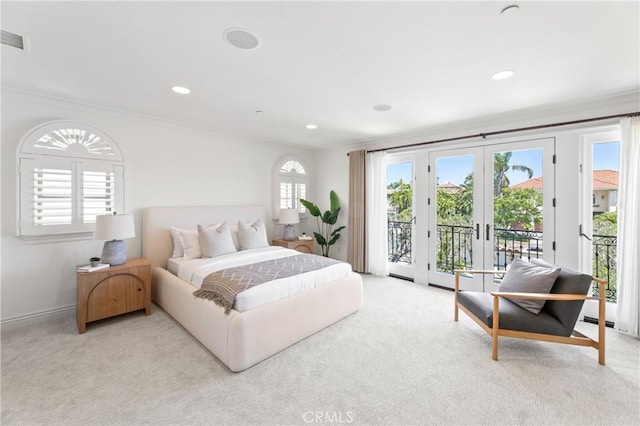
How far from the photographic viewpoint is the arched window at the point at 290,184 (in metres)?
5.10

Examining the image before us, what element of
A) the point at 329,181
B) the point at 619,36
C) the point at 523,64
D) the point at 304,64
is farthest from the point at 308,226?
the point at 619,36

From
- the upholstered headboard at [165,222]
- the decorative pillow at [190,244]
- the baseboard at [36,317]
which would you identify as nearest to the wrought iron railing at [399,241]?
the upholstered headboard at [165,222]

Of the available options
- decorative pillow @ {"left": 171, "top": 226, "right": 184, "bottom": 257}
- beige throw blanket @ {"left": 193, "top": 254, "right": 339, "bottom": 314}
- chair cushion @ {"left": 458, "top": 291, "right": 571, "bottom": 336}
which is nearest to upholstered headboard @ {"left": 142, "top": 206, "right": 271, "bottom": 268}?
decorative pillow @ {"left": 171, "top": 226, "right": 184, "bottom": 257}

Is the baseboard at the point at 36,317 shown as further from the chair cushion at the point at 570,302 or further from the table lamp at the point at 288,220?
the chair cushion at the point at 570,302

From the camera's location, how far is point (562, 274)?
236 centimetres

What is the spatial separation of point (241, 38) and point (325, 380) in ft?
8.19

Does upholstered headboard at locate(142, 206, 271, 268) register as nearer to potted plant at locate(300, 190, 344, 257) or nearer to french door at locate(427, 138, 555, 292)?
potted plant at locate(300, 190, 344, 257)

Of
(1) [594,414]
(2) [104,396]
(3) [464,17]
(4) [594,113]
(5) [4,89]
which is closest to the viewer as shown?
(3) [464,17]

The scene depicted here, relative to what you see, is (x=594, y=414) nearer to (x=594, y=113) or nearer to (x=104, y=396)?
(x=594, y=113)

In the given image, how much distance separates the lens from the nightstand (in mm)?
4656

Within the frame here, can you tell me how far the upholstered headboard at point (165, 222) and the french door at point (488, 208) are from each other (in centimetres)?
343

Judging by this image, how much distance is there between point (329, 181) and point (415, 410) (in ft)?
13.9

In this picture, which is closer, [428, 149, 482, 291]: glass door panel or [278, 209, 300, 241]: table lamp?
[428, 149, 482, 291]: glass door panel

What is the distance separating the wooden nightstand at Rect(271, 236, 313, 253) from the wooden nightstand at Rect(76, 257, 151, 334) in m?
2.05
